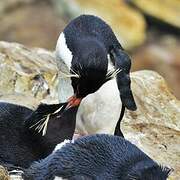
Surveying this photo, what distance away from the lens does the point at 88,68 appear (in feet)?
14.5

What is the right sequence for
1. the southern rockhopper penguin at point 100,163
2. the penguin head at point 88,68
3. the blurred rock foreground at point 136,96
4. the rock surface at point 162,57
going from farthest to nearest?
the rock surface at point 162,57 → the blurred rock foreground at point 136,96 → the penguin head at point 88,68 → the southern rockhopper penguin at point 100,163

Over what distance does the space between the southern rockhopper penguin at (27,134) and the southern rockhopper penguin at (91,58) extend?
0.16 meters

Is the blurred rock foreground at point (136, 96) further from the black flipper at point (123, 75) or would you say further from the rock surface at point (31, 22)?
the rock surface at point (31, 22)

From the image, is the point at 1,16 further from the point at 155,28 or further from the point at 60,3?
the point at 155,28

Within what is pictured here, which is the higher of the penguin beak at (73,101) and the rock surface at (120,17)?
the penguin beak at (73,101)

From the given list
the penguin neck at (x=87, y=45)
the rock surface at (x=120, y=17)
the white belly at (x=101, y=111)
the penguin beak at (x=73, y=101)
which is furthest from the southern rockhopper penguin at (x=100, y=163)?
the rock surface at (x=120, y=17)

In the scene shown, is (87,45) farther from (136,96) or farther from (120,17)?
(120,17)

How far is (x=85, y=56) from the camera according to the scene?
449cm

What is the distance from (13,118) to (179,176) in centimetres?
102

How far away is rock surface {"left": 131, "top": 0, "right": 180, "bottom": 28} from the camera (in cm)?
1716

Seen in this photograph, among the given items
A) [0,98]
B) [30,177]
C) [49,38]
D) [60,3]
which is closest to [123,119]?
[0,98]

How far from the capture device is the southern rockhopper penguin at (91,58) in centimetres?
447

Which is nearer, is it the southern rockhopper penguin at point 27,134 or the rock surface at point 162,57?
the southern rockhopper penguin at point 27,134

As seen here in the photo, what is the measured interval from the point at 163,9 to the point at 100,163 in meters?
14.0
